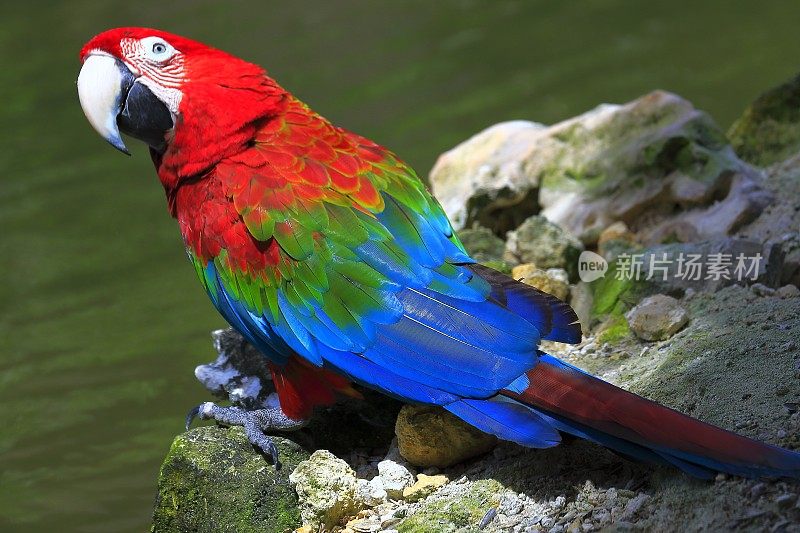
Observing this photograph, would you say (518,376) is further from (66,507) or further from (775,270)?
(66,507)

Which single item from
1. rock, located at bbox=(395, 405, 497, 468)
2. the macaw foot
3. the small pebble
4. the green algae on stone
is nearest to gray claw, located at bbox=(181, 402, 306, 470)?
the macaw foot

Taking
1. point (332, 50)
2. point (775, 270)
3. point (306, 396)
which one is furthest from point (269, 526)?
point (332, 50)

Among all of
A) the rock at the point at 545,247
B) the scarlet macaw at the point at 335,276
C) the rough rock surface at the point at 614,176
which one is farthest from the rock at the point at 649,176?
the scarlet macaw at the point at 335,276

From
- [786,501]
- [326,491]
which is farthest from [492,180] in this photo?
[786,501]

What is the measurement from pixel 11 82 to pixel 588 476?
21.6 ft

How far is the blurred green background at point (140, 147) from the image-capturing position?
12.3ft

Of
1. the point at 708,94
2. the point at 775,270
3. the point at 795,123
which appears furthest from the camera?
the point at 708,94

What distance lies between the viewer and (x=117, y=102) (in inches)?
105

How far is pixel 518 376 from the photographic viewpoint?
2.22m

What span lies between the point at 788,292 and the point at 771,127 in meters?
1.32

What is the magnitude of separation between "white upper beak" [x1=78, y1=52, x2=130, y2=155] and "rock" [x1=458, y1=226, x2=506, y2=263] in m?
1.26

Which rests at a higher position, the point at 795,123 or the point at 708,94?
the point at 795,123

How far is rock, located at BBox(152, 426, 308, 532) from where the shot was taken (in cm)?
242

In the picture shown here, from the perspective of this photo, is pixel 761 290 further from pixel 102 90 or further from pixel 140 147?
pixel 140 147
